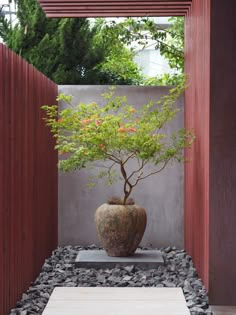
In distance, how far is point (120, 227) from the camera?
253 inches

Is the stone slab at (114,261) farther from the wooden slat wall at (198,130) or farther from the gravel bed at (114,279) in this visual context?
the wooden slat wall at (198,130)

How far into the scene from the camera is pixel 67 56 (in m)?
12.4

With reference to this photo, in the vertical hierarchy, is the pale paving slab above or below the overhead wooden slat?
below

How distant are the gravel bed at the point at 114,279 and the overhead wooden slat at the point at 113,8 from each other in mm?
2703

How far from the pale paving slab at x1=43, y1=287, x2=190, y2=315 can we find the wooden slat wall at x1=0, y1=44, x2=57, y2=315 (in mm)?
761

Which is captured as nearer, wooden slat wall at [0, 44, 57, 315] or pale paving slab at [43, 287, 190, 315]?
pale paving slab at [43, 287, 190, 315]

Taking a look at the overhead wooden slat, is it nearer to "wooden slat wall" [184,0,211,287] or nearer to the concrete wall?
"wooden slat wall" [184,0,211,287]

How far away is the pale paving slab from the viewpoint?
10.9 ft

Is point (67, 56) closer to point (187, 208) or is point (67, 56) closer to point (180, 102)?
point (180, 102)

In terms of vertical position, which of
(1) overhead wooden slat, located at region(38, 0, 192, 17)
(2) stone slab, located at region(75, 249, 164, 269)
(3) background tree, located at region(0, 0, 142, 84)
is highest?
(3) background tree, located at region(0, 0, 142, 84)

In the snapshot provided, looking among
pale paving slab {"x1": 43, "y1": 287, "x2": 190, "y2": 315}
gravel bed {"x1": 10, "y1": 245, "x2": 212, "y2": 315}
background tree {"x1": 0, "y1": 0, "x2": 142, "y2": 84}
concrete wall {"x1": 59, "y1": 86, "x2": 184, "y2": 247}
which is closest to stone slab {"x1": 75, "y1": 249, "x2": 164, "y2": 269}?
gravel bed {"x1": 10, "y1": 245, "x2": 212, "y2": 315}

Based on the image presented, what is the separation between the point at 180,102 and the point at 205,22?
2291 mm

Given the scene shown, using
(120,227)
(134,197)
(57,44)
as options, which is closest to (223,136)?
(120,227)

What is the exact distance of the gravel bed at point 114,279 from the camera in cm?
500
